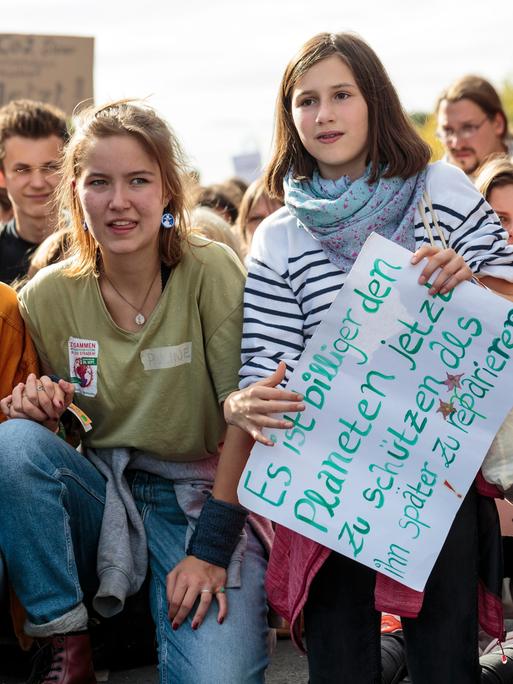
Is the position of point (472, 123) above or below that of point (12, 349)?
above

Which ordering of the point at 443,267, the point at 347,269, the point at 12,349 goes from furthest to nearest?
the point at 12,349, the point at 347,269, the point at 443,267

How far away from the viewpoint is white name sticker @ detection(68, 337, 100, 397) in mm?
2893

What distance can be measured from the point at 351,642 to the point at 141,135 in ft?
4.53

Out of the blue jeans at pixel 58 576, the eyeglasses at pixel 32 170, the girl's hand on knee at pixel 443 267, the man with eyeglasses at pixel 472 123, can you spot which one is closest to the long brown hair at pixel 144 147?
the blue jeans at pixel 58 576

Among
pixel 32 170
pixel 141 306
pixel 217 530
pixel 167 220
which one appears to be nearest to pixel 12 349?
pixel 141 306

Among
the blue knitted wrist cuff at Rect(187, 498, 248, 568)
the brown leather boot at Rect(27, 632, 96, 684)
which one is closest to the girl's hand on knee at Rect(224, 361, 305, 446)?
the blue knitted wrist cuff at Rect(187, 498, 248, 568)

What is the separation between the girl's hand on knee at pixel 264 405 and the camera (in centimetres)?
243

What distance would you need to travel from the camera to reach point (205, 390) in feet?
9.43

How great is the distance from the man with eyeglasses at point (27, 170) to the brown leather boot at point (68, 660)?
2.17 meters

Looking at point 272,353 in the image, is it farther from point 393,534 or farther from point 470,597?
point 470,597

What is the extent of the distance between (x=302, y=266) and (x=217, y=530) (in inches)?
27.0

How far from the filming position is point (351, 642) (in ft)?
8.23

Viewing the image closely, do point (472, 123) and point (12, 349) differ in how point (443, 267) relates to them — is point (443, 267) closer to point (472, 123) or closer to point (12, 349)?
point (12, 349)

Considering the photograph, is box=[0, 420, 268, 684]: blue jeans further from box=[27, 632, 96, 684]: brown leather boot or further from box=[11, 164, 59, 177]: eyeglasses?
box=[11, 164, 59, 177]: eyeglasses
